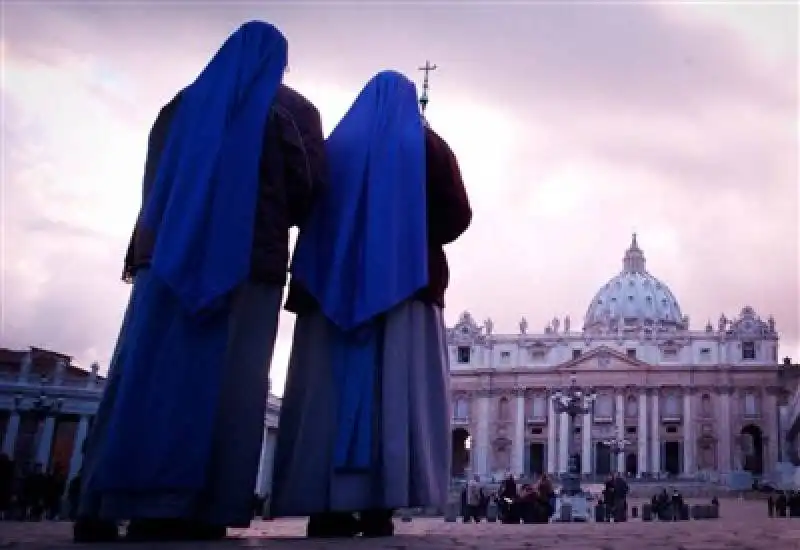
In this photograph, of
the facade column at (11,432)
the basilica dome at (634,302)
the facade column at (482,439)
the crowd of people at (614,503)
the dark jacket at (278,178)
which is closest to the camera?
the dark jacket at (278,178)

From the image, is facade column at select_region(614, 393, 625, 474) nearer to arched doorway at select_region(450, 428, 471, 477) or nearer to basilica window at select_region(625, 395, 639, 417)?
basilica window at select_region(625, 395, 639, 417)

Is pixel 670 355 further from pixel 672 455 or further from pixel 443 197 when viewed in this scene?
pixel 443 197

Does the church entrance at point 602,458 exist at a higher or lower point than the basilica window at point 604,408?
lower

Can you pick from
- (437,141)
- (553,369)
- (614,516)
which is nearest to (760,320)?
(553,369)

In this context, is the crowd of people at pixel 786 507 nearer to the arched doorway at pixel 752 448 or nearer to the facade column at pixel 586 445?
the facade column at pixel 586 445

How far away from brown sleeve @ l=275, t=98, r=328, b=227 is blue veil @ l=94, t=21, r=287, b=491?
173mm

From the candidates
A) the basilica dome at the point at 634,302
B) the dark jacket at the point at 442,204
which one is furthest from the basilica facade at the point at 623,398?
the dark jacket at the point at 442,204

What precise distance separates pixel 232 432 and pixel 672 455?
222ft

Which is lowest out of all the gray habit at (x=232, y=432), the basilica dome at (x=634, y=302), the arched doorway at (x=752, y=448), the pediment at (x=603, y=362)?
the gray habit at (x=232, y=432)

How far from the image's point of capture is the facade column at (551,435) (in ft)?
223

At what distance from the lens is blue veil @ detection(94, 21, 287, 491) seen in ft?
15.1

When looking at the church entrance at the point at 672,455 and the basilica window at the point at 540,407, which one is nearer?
the church entrance at the point at 672,455

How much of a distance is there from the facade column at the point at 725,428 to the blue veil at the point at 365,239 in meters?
64.0

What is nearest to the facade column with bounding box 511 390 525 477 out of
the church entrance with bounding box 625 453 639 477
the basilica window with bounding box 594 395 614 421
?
the basilica window with bounding box 594 395 614 421
